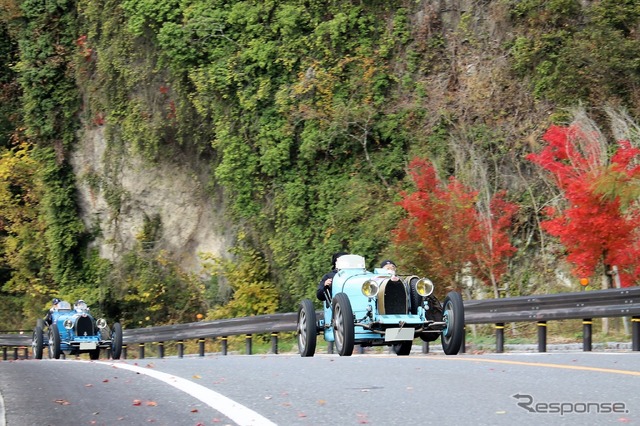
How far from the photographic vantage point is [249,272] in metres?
33.3

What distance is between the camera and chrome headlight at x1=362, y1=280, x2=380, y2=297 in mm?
14438

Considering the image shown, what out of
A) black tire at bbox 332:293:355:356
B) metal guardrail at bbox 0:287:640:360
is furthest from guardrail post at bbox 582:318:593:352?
black tire at bbox 332:293:355:356

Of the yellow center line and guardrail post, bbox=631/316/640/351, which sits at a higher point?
guardrail post, bbox=631/316/640/351

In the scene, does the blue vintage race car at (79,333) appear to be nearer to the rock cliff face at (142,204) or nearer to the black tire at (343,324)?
the rock cliff face at (142,204)

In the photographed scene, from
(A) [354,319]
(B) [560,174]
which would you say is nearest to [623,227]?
(B) [560,174]

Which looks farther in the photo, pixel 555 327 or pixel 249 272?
pixel 249 272

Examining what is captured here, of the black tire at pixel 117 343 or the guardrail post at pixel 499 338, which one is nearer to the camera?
the guardrail post at pixel 499 338

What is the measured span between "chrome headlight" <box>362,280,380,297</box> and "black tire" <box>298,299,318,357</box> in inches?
55.7

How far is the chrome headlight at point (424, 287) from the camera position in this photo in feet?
47.0

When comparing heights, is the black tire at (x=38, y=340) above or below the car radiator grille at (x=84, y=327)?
below

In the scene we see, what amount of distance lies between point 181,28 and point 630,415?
91.0 ft

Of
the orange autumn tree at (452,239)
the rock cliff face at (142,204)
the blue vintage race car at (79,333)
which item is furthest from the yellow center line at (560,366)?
the rock cliff face at (142,204)

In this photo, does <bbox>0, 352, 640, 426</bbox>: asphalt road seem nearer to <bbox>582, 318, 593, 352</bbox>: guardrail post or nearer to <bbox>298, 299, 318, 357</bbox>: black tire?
<bbox>582, 318, 593, 352</bbox>: guardrail post

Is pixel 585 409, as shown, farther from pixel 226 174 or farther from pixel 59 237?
pixel 59 237
